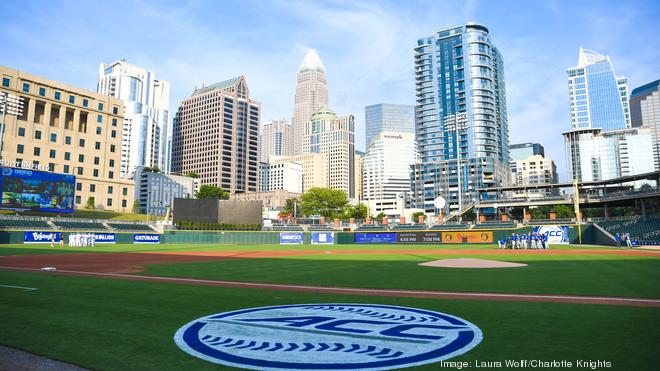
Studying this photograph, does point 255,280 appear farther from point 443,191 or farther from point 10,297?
point 443,191

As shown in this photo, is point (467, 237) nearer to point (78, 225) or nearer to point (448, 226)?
point (448, 226)

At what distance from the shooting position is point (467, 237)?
59812 mm

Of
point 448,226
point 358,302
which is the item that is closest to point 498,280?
point 358,302

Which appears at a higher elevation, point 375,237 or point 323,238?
point 375,237

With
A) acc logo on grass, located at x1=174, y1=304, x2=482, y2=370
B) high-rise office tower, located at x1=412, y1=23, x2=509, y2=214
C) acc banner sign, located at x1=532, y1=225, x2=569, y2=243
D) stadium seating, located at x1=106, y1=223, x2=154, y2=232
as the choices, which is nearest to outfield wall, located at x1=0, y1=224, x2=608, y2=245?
acc banner sign, located at x1=532, y1=225, x2=569, y2=243

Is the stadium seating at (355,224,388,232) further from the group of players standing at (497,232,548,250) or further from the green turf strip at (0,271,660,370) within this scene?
the green turf strip at (0,271,660,370)

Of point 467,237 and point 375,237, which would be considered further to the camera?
point 375,237

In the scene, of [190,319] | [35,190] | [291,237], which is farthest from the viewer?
[291,237]

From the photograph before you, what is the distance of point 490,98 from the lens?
538 feet

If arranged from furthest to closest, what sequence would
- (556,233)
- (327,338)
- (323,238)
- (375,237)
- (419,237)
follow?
(323,238)
(375,237)
(419,237)
(556,233)
(327,338)

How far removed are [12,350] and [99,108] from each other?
97.4 metres

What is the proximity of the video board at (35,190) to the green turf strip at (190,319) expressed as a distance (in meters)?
53.1

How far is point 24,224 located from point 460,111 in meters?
150

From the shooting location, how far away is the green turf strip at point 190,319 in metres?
5.88
